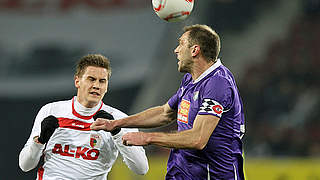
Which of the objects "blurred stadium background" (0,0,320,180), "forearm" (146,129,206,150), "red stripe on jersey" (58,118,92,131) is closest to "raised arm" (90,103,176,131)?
"red stripe on jersey" (58,118,92,131)

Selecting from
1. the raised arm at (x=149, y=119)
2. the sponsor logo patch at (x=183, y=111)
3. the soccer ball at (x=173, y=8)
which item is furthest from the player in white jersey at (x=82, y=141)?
the soccer ball at (x=173, y=8)

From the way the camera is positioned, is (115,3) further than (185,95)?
Yes

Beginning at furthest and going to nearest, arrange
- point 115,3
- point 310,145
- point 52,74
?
point 115,3
point 52,74
point 310,145

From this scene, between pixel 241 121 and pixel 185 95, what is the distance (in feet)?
1.70

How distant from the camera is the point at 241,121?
14.6 feet

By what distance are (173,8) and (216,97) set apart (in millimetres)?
1066

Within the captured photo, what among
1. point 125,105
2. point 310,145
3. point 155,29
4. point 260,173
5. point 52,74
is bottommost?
point 260,173

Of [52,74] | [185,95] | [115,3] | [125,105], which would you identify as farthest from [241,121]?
[115,3]

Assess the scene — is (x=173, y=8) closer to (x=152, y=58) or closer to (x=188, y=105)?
(x=188, y=105)

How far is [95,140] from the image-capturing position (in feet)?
15.7

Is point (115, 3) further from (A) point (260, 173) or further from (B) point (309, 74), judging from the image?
(A) point (260, 173)

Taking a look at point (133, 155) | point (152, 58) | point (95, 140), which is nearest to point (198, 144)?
point (133, 155)

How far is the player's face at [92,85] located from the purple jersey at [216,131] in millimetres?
828

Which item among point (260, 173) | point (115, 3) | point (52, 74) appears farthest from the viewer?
point (115, 3)
